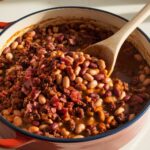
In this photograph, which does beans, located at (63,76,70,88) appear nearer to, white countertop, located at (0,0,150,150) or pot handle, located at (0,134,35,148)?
pot handle, located at (0,134,35,148)

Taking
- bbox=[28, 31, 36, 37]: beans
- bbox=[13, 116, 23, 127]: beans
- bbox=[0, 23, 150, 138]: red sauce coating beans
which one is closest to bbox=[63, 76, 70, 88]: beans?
bbox=[0, 23, 150, 138]: red sauce coating beans

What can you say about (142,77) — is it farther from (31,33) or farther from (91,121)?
(31,33)

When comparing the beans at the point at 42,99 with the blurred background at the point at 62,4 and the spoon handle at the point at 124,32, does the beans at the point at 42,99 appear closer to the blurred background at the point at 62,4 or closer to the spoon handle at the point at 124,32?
the spoon handle at the point at 124,32

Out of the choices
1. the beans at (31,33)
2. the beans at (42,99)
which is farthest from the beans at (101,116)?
the beans at (31,33)

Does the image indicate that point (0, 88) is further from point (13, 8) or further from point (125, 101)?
point (13, 8)

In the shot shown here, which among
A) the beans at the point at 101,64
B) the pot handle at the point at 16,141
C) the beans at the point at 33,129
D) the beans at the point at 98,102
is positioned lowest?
the pot handle at the point at 16,141

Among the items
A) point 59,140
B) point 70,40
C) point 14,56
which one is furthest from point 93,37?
point 59,140
